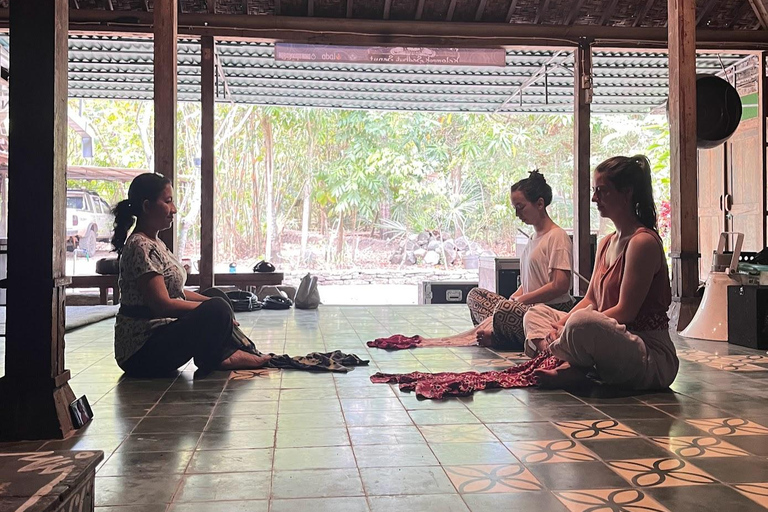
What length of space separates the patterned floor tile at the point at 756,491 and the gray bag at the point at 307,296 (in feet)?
19.1

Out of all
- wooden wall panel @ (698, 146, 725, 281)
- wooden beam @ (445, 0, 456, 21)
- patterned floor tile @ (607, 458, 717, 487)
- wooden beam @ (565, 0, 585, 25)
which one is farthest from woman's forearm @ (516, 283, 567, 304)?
wooden wall panel @ (698, 146, 725, 281)

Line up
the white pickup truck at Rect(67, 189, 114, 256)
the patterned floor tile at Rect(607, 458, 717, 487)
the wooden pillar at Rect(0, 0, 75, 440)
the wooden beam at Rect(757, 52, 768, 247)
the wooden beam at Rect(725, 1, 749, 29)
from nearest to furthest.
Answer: the patterned floor tile at Rect(607, 458, 717, 487) → the wooden pillar at Rect(0, 0, 75, 440) → the wooden beam at Rect(725, 1, 749, 29) → the wooden beam at Rect(757, 52, 768, 247) → the white pickup truck at Rect(67, 189, 114, 256)

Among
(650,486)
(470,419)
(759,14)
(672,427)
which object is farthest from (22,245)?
(759,14)

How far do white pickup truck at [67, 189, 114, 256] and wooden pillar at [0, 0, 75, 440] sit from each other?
41.0 ft

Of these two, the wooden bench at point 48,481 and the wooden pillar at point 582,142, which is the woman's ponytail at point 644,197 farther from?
the wooden pillar at point 582,142

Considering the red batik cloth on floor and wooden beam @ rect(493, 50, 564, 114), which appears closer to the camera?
the red batik cloth on floor

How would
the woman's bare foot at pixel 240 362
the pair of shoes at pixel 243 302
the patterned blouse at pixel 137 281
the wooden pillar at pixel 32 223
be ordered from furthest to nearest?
the pair of shoes at pixel 243 302 → the woman's bare foot at pixel 240 362 → the patterned blouse at pixel 137 281 → the wooden pillar at pixel 32 223

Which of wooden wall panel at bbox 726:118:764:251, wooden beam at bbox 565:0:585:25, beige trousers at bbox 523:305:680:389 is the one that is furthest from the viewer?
wooden wall panel at bbox 726:118:764:251

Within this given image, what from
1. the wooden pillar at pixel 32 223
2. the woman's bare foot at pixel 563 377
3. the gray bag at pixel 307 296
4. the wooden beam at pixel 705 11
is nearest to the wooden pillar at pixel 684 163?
the wooden beam at pixel 705 11

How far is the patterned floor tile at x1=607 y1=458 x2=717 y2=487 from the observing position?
7.08 ft

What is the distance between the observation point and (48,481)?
1.38 meters

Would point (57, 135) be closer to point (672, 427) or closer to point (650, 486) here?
point (650, 486)

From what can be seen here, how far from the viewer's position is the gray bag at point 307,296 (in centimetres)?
770

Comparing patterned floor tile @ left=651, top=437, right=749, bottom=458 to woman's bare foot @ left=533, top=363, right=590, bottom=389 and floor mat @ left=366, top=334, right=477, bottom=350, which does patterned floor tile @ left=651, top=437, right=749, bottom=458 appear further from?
floor mat @ left=366, top=334, right=477, bottom=350
